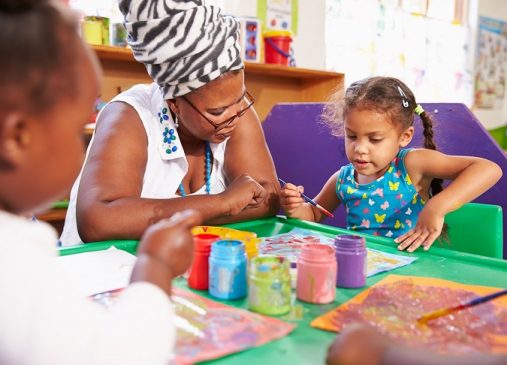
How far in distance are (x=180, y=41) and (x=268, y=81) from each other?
2.20m

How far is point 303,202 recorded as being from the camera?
1.42 m

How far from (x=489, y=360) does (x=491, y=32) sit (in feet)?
17.5

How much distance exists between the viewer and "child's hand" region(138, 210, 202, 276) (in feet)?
2.00

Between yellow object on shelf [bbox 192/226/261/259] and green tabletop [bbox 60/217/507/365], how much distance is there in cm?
14

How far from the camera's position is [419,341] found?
24.2 inches

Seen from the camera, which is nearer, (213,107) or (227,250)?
(227,250)

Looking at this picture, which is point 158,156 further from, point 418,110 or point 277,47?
point 277,47

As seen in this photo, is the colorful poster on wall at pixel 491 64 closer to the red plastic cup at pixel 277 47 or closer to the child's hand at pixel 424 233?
the red plastic cup at pixel 277 47

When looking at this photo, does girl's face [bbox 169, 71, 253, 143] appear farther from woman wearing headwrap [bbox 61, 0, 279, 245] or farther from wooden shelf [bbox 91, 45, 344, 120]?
wooden shelf [bbox 91, 45, 344, 120]

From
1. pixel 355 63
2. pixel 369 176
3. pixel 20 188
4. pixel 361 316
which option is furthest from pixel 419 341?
pixel 355 63

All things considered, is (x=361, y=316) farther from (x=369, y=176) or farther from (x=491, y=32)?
(x=491, y=32)

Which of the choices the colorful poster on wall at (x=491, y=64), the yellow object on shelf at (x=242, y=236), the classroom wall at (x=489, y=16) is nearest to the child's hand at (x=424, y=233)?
the yellow object on shelf at (x=242, y=236)

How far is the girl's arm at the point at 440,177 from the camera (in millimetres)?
1066

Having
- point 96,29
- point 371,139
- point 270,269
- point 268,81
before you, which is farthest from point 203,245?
point 268,81
